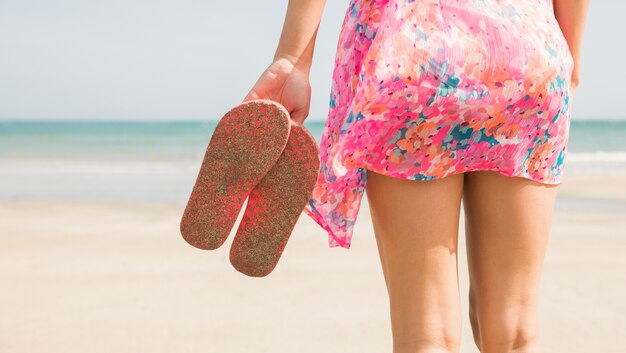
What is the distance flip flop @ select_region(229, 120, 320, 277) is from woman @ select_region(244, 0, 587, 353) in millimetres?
53

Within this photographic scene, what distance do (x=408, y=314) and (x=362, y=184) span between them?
266mm

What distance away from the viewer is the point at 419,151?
123cm

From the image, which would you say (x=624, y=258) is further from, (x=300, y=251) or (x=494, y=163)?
(x=494, y=163)

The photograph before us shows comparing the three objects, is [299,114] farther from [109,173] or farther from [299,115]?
[109,173]

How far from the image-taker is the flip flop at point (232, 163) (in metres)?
1.35

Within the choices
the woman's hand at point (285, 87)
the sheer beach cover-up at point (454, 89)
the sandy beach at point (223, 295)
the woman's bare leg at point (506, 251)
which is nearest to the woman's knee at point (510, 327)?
the woman's bare leg at point (506, 251)

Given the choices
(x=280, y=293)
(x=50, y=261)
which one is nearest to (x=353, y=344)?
(x=280, y=293)

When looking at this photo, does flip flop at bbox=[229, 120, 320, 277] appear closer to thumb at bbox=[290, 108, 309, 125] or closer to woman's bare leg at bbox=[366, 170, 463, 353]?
thumb at bbox=[290, 108, 309, 125]

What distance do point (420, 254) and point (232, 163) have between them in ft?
1.31

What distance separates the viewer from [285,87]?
1360 millimetres

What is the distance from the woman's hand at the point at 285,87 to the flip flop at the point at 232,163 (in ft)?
0.13

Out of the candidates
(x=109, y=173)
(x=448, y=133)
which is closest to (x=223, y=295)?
(x=448, y=133)

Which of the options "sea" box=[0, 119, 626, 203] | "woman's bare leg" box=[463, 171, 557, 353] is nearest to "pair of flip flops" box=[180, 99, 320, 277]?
"woman's bare leg" box=[463, 171, 557, 353]

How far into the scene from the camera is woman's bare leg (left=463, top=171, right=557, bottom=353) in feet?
4.26
